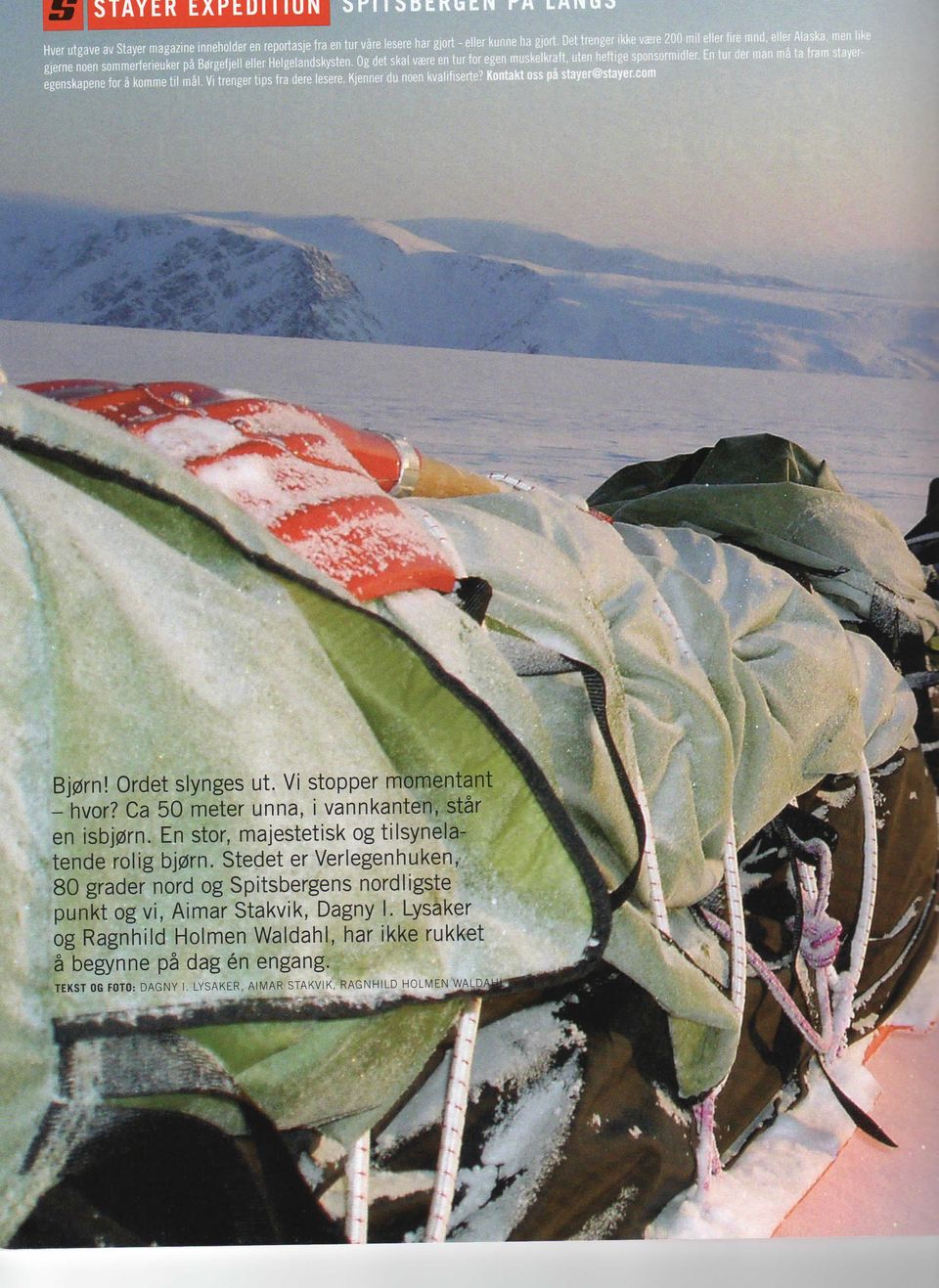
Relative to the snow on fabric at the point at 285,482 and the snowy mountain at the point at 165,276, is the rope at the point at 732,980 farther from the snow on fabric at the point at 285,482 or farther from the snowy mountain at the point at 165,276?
the snowy mountain at the point at 165,276

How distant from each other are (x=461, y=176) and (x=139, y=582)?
1.47 feet

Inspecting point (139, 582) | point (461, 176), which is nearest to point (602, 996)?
point (139, 582)

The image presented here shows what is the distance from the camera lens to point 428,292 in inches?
35.6

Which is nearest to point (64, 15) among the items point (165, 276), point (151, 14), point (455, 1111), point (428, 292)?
point (151, 14)

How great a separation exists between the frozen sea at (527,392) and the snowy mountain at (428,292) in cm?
2

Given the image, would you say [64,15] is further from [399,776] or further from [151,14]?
[399,776]

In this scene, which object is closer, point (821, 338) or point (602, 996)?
point (602, 996)

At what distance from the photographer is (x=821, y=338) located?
927 millimetres

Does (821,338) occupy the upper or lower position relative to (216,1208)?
upper

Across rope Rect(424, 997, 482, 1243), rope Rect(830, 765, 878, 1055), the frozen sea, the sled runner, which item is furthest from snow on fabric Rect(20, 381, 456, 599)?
rope Rect(830, 765, 878, 1055)

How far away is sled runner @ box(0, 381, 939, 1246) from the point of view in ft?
1.92

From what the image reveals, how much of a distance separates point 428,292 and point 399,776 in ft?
1.42

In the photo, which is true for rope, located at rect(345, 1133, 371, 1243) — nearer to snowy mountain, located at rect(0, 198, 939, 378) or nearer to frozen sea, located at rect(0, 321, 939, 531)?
frozen sea, located at rect(0, 321, 939, 531)

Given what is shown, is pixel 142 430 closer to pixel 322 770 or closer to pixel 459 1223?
pixel 322 770
